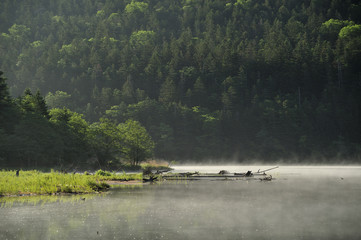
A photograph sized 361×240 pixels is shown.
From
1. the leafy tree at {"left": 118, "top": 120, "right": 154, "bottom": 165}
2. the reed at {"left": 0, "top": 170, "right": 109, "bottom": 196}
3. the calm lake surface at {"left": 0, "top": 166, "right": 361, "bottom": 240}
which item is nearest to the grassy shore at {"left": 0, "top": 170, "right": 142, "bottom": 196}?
the reed at {"left": 0, "top": 170, "right": 109, "bottom": 196}

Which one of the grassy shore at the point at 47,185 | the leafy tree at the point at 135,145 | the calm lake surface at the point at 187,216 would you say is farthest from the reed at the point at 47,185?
the leafy tree at the point at 135,145

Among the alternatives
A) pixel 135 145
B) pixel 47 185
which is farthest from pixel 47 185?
pixel 135 145

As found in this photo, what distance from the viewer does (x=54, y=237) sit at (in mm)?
29031

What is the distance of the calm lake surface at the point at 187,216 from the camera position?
1184 inches

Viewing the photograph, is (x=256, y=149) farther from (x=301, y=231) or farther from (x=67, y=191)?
(x=301, y=231)

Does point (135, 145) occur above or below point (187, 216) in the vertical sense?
above

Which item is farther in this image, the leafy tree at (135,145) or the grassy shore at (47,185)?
the leafy tree at (135,145)

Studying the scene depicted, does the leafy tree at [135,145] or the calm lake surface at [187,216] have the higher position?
the leafy tree at [135,145]

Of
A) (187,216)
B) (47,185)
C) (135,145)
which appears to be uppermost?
(135,145)

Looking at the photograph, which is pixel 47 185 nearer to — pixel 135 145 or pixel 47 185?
pixel 47 185

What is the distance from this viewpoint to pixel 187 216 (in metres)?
37.1

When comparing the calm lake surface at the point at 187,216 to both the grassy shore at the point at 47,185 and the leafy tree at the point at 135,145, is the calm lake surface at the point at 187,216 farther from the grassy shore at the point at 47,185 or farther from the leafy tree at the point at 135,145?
the leafy tree at the point at 135,145

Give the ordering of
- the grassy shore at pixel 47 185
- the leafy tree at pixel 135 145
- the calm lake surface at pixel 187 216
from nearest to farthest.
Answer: the calm lake surface at pixel 187 216, the grassy shore at pixel 47 185, the leafy tree at pixel 135 145

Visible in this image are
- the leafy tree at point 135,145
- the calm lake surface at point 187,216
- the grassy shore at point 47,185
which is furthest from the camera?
the leafy tree at point 135,145
